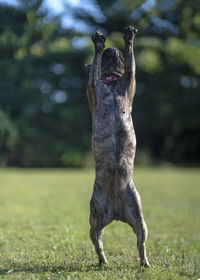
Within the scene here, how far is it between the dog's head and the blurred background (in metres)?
18.0

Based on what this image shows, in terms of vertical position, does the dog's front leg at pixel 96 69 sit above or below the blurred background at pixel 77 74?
below

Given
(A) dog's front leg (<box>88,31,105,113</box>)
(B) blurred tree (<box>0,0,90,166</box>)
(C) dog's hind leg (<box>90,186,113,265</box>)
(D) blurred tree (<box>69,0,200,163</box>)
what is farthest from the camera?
(D) blurred tree (<box>69,0,200,163</box>)

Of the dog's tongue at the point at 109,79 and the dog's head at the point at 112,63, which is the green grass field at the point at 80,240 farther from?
the dog's head at the point at 112,63

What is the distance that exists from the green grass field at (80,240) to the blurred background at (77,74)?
1222 centimetres

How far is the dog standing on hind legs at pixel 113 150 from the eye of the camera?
4293mm

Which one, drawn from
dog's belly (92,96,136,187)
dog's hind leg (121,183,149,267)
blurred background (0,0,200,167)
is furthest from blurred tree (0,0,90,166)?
dog's hind leg (121,183,149,267)

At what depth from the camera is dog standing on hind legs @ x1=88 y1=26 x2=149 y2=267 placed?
4.29 metres

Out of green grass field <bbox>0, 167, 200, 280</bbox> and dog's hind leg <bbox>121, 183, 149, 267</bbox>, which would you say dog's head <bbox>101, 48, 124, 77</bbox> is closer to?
dog's hind leg <bbox>121, 183, 149, 267</bbox>

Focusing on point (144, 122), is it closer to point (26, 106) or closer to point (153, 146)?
point (153, 146)

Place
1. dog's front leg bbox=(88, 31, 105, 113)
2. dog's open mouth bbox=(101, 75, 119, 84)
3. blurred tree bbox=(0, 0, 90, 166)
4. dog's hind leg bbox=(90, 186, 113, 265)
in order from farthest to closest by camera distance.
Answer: blurred tree bbox=(0, 0, 90, 166), dog's open mouth bbox=(101, 75, 119, 84), dog's front leg bbox=(88, 31, 105, 113), dog's hind leg bbox=(90, 186, 113, 265)

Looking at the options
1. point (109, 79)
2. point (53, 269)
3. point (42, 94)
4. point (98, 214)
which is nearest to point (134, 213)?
point (98, 214)

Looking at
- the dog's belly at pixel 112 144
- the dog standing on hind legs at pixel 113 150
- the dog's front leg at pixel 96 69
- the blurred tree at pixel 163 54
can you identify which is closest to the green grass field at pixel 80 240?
the dog standing on hind legs at pixel 113 150

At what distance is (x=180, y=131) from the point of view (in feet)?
98.6

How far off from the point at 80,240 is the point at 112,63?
2959mm
